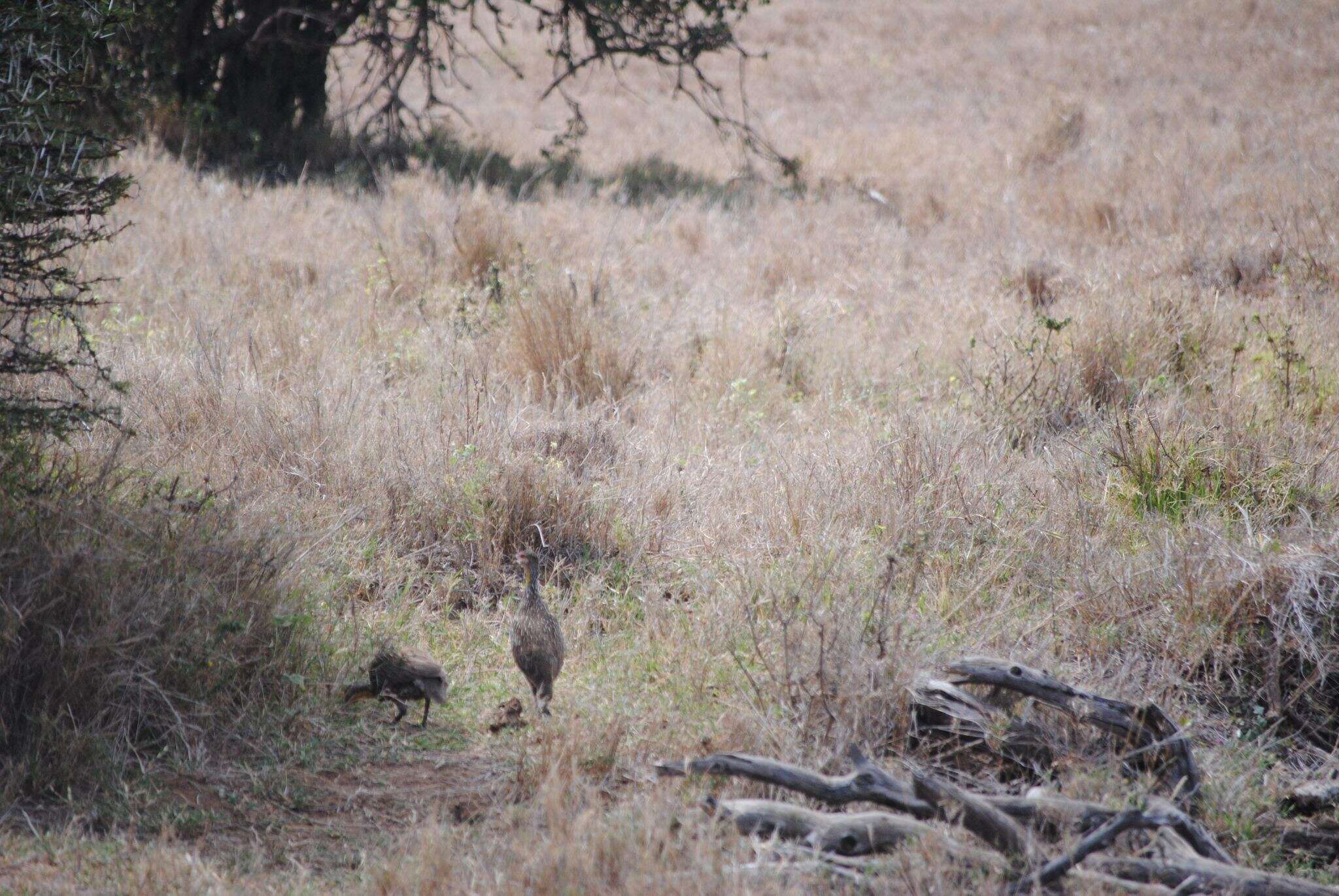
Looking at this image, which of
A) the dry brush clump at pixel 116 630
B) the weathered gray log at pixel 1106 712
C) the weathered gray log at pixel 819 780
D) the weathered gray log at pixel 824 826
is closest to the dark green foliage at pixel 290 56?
the dry brush clump at pixel 116 630

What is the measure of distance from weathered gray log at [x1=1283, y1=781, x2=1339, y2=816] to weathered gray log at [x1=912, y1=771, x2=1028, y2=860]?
1.25 m

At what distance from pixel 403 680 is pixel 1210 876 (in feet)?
8.00

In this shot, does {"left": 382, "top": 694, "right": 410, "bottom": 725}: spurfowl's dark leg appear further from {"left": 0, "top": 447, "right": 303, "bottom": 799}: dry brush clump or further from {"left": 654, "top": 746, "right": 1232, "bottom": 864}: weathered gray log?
{"left": 654, "top": 746, "right": 1232, "bottom": 864}: weathered gray log

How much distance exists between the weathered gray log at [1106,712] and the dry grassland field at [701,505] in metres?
0.10

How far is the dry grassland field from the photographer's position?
9.78ft

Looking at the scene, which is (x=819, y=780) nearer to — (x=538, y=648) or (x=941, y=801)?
(x=941, y=801)

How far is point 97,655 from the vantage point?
10.4 ft

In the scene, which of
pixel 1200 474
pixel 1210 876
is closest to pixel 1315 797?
pixel 1210 876

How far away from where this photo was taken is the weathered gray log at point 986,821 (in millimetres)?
2631

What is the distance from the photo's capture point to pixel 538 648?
3.46 metres

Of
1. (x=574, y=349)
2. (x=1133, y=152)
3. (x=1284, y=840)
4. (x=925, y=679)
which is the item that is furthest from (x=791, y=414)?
(x=1133, y=152)

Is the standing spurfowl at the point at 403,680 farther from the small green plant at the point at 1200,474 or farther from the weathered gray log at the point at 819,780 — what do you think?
the small green plant at the point at 1200,474

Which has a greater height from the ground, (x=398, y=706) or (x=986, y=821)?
(x=986, y=821)

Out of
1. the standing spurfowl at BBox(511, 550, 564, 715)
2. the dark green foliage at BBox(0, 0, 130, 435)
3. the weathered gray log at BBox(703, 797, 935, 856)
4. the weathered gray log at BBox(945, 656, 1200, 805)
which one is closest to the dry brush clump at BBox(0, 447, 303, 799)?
the dark green foliage at BBox(0, 0, 130, 435)
